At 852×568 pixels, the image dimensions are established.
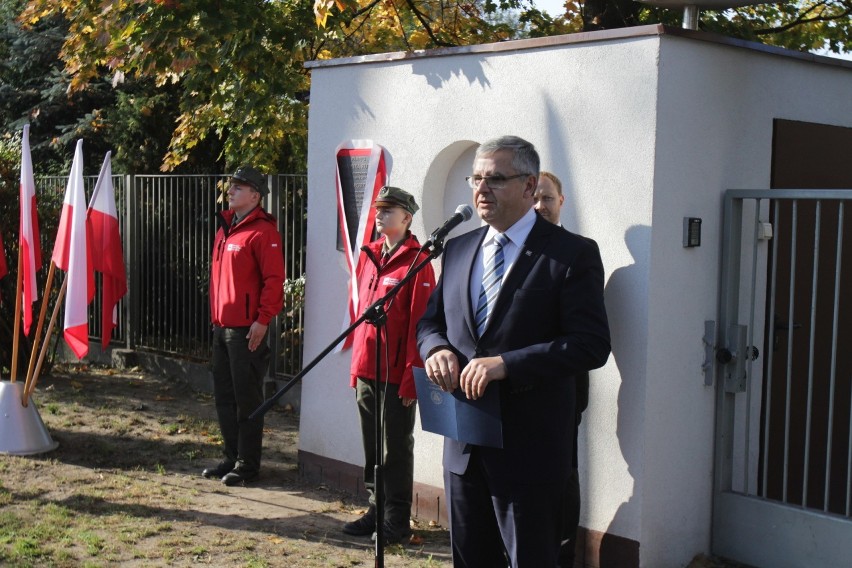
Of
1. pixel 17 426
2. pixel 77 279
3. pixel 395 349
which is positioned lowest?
pixel 17 426

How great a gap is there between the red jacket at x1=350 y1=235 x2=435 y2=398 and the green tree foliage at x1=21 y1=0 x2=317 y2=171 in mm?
4220

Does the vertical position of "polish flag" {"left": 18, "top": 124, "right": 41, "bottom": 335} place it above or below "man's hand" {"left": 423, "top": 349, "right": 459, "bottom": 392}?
above

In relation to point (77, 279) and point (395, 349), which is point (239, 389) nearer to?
point (77, 279)

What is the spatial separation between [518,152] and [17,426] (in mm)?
5545

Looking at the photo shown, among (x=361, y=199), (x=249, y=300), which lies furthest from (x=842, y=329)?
(x=249, y=300)

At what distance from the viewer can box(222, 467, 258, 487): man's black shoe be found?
7363 millimetres

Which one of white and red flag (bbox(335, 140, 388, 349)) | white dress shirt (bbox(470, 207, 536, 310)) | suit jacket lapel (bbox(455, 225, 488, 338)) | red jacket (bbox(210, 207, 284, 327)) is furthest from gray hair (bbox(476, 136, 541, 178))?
red jacket (bbox(210, 207, 284, 327))

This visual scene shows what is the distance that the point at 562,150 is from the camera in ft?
18.8

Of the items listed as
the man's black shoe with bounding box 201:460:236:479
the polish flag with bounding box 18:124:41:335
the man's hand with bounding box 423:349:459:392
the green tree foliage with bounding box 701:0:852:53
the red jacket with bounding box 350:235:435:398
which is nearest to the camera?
the man's hand with bounding box 423:349:459:392

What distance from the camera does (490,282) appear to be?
3926mm

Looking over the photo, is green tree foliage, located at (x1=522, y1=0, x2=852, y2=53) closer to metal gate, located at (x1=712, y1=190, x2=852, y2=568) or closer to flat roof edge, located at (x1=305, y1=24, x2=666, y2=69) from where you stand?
flat roof edge, located at (x1=305, y1=24, x2=666, y2=69)

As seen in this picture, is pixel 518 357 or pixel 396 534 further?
pixel 396 534

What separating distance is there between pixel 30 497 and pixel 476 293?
425 cm

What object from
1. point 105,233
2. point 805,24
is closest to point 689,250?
point 105,233
